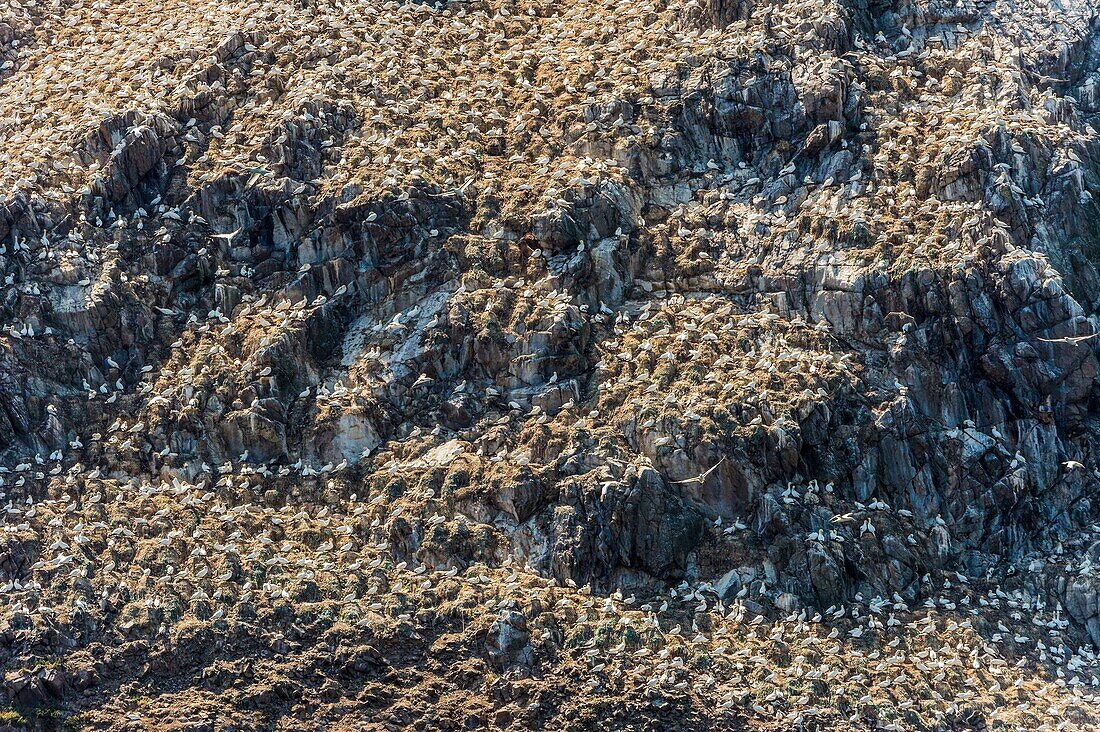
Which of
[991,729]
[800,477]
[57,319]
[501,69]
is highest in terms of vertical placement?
[501,69]

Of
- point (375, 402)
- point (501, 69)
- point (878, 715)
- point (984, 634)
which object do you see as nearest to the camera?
point (878, 715)

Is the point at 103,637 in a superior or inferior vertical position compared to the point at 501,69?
inferior

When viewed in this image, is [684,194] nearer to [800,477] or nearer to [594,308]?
[594,308]

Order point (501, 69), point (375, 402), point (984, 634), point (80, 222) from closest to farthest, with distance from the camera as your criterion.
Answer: point (984, 634) → point (375, 402) → point (80, 222) → point (501, 69)

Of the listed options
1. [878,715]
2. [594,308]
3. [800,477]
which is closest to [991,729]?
[878,715]

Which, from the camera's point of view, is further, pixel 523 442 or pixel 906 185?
pixel 906 185

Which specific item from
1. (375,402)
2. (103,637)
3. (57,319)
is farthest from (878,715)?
(57,319)

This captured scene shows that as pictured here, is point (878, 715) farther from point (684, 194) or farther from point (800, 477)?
point (684, 194)
